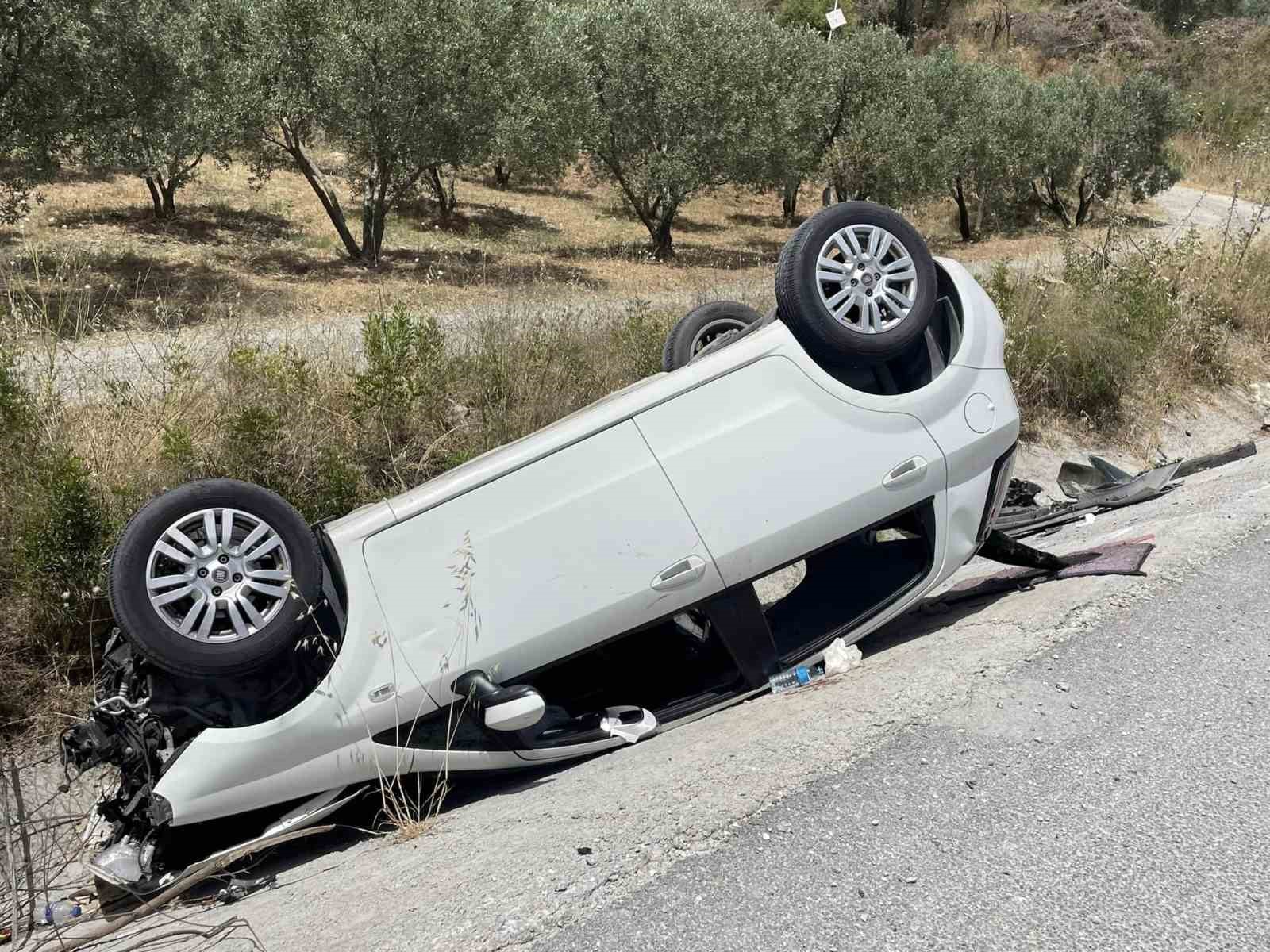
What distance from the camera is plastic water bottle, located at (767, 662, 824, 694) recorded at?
4.32 meters

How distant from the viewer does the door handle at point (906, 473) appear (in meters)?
4.35

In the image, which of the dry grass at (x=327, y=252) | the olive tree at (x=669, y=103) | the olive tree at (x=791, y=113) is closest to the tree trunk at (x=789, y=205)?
the olive tree at (x=791, y=113)

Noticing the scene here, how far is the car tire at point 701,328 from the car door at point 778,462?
4.32 feet

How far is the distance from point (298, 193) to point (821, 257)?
24.2m

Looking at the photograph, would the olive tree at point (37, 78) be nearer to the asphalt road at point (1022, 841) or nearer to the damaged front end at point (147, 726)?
the damaged front end at point (147, 726)

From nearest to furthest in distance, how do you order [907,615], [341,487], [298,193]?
[907,615] < [341,487] < [298,193]

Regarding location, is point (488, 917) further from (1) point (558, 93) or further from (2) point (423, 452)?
(1) point (558, 93)

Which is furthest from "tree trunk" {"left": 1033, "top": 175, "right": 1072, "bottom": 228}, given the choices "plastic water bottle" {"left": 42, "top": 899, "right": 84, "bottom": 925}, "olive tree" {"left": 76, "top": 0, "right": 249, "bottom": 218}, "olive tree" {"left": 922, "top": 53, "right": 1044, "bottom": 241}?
"plastic water bottle" {"left": 42, "top": 899, "right": 84, "bottom": 925}

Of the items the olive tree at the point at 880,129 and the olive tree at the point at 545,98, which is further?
the olive tree at the point at 880,129

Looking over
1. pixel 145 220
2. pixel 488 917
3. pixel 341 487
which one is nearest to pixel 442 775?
pixel 488 917

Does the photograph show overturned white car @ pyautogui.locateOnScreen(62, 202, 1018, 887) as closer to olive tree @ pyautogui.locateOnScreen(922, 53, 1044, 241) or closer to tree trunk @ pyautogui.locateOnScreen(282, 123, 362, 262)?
tree trunk @ pyautogui.locateOnScreen(282, 123, 362, 262)

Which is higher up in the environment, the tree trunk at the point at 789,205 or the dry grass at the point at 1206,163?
the dry grass at the point at 1206,163

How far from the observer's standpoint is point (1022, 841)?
2.74 metres

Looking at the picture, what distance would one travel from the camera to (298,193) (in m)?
25.8
